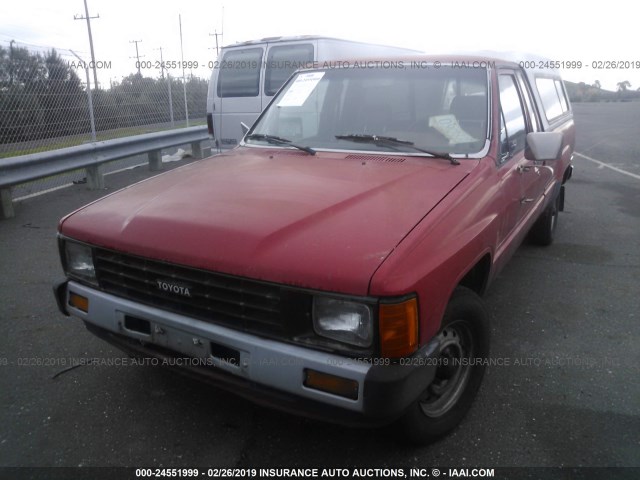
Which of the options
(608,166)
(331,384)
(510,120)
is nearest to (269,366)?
(331,384)

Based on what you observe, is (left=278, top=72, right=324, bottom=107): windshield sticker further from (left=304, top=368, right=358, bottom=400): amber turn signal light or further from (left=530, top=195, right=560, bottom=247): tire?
(left=530, top=195, right=560, bottom=247): tire

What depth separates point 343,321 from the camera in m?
1.99

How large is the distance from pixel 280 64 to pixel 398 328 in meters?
6.83

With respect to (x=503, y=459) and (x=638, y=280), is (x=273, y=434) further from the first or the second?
(x=638, y=280)

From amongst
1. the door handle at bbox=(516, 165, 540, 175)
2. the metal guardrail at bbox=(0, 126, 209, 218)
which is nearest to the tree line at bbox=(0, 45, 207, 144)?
the metal guardrail at bbox=(0, 126, 209, 218)

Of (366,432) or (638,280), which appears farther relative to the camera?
(638,280)

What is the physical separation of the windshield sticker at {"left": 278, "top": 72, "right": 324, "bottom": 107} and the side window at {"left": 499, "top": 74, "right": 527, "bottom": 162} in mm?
1289

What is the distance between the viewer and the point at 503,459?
243 cm

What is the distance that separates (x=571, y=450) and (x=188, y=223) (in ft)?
6.85

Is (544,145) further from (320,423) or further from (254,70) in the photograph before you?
(254,70)

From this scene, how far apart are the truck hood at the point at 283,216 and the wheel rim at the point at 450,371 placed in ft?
2.11

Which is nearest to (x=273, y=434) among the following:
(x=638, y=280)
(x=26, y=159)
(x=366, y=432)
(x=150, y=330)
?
(x=366, y=432)

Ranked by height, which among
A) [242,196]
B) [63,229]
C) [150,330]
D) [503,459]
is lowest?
[503,459]

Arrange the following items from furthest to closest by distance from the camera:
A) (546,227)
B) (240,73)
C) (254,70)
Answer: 1. (240,73)
2. (254,70)
3. (546,227)
